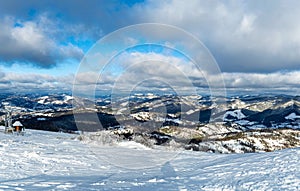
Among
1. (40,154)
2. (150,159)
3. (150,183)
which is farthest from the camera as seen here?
(150,159)

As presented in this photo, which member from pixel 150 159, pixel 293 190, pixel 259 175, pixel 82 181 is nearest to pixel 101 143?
pixel 150 159

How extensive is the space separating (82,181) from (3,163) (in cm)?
648

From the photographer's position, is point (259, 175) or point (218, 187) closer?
point (218, 187)

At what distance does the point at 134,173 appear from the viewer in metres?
17.4

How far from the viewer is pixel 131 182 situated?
14.4 meters

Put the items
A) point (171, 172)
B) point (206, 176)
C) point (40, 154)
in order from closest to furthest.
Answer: point (206, 176) → point (171, 172) → point (40, 154)

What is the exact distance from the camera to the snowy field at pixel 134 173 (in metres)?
13.3

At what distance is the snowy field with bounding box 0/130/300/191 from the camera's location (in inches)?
523

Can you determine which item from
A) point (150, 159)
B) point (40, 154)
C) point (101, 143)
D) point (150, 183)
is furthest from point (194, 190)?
point (101, 143)

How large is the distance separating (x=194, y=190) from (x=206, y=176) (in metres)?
2.88

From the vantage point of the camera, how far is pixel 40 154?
2162cm

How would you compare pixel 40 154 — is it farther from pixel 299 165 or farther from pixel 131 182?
pixel 299 165

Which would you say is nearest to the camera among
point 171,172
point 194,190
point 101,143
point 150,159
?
point 194,190

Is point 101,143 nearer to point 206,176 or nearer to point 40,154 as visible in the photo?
point 40,154
